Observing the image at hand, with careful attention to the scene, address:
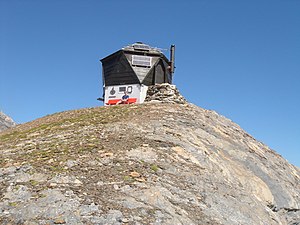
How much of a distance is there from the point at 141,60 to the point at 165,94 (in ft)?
24.1

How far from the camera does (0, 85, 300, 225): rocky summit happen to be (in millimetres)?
9766

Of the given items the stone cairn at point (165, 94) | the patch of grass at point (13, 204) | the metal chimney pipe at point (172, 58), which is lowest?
the patch of grass at point (13, 204)

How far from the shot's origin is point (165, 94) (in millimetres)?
32000

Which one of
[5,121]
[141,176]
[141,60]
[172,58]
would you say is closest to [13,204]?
[141,176]

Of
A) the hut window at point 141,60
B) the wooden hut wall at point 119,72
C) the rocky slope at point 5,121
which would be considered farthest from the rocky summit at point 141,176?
the rocky slope at point 5,121

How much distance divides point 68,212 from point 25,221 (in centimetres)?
118

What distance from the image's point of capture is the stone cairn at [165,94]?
3088 cm

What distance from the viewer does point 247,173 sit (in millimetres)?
17375

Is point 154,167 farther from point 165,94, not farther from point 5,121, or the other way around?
point 5,121

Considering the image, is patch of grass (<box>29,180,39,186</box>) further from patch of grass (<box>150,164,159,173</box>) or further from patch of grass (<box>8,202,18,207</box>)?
patch of grass (<box>150,164,159,173</box>)

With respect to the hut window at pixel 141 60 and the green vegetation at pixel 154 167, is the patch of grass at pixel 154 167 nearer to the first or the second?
the green vegetation at pixel 154 167

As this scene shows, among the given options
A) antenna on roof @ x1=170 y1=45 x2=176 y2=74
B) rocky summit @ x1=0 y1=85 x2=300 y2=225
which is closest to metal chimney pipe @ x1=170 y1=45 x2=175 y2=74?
antenna on roof @ x1=170 y1=45 x2=176 y2=74

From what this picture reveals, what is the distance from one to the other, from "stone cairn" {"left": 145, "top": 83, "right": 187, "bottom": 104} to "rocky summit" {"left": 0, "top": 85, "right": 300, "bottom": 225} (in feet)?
29.8

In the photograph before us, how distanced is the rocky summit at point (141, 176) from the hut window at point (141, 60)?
16302mm
